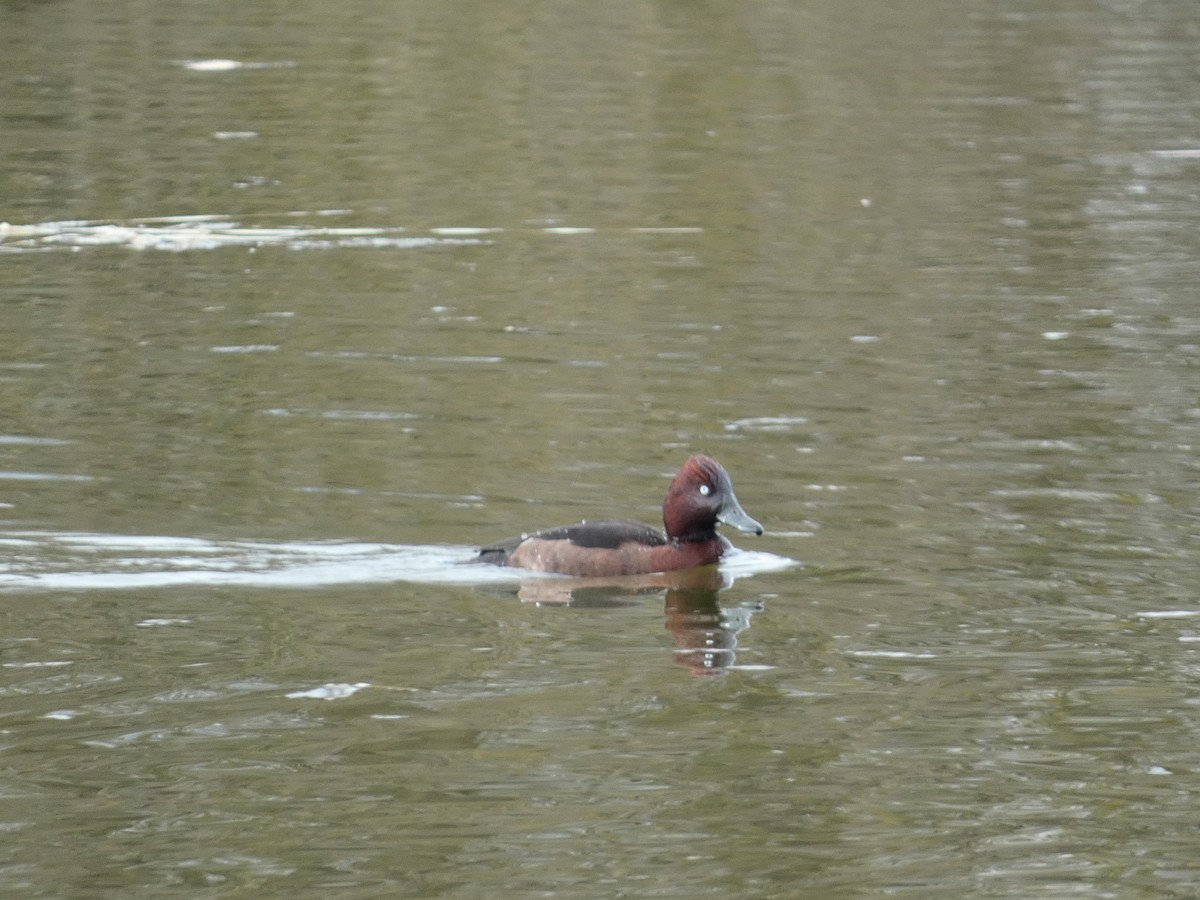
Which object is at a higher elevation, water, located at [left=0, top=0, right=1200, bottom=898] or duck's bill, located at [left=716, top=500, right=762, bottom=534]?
duck's bill, located at [left=716, top=500, right=762, bottom=534]

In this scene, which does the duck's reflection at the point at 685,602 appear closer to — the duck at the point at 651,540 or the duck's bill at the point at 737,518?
the duck at the point at 651,540

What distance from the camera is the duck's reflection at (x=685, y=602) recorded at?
395 inches

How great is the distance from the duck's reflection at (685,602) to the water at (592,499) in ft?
0.12

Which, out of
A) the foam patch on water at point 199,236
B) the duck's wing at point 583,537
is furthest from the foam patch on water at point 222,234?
the duck's wing at point 583,537

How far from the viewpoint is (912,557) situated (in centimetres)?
1142

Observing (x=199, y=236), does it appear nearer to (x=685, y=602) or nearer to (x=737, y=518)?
(x=737, y=518)

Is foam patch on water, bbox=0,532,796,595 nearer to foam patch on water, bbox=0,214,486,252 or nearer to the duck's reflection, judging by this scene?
the duck's reflection

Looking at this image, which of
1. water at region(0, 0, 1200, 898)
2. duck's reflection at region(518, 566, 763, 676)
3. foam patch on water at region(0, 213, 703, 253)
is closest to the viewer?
water at region(0, 0, 1200, 898)

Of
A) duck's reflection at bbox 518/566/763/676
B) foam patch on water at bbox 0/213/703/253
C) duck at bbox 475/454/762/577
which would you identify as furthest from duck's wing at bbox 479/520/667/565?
foam patch on water at bbox 0/213/703/253

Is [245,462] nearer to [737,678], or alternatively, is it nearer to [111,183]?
[737,678]

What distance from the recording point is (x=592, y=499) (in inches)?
495

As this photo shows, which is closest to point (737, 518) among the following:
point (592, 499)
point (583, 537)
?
point (583, 537)

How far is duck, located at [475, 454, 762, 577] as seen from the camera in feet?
36.9

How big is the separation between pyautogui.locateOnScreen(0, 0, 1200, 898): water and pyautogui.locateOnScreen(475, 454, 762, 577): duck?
0.45 feet
